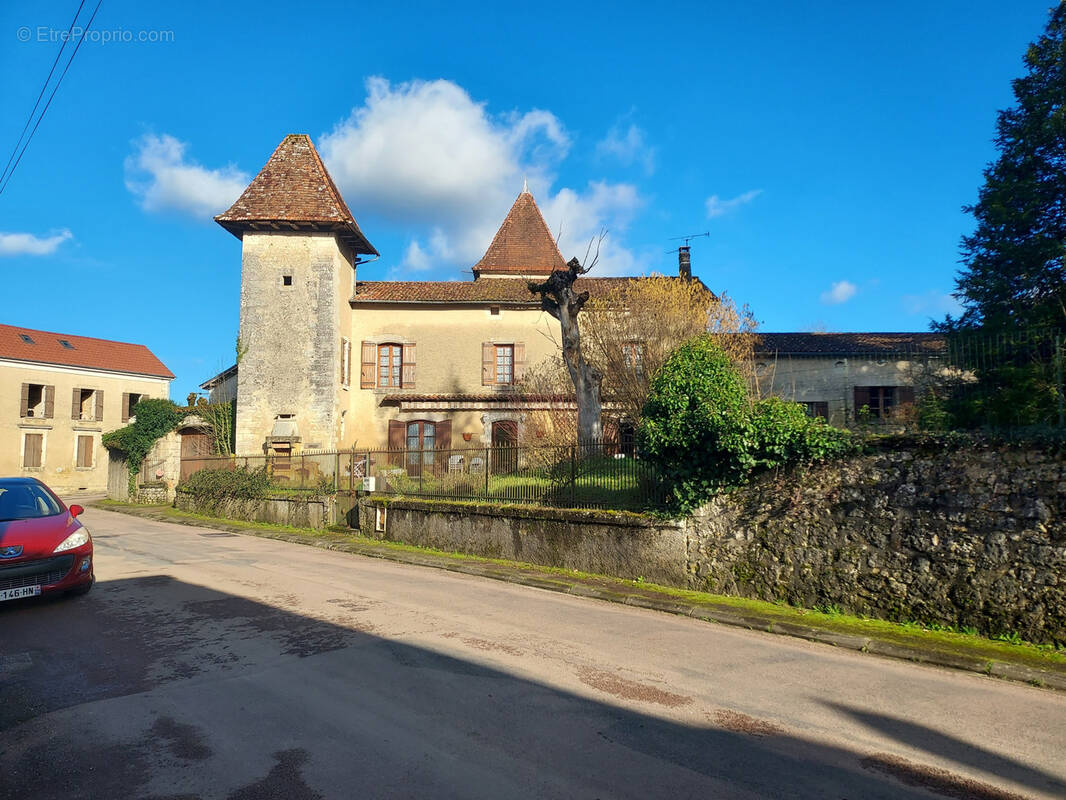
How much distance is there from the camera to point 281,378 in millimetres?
23703

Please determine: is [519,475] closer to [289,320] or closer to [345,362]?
[345,362]

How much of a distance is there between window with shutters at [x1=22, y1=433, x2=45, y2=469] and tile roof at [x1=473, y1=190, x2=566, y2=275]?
25.8 m

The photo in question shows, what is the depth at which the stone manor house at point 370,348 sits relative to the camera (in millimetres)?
23609

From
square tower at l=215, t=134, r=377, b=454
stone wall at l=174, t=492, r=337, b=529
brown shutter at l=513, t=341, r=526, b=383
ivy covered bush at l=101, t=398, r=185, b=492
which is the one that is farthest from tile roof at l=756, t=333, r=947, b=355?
ivy covered bush at l=101, t=398, r=185, b=492

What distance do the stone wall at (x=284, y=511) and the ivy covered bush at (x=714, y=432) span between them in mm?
10164

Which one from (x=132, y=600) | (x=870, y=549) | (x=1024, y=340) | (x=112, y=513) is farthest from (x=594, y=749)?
(x=112, y=513)

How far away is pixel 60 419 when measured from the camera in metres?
37.6

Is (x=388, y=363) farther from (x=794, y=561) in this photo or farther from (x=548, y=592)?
(x=794, y=561)

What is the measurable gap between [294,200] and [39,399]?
79.6ft

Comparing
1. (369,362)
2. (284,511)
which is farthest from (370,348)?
(284,511)

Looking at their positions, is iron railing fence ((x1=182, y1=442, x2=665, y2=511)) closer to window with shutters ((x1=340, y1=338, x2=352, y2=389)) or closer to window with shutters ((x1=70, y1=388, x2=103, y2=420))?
window with shutters ((x1=340, y1=338, x2=352, y2=389))

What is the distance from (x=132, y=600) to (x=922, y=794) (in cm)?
825

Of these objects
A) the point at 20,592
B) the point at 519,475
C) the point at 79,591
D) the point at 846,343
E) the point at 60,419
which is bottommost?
the point at 79,591

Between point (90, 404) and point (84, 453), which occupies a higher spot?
point (90, 404)
